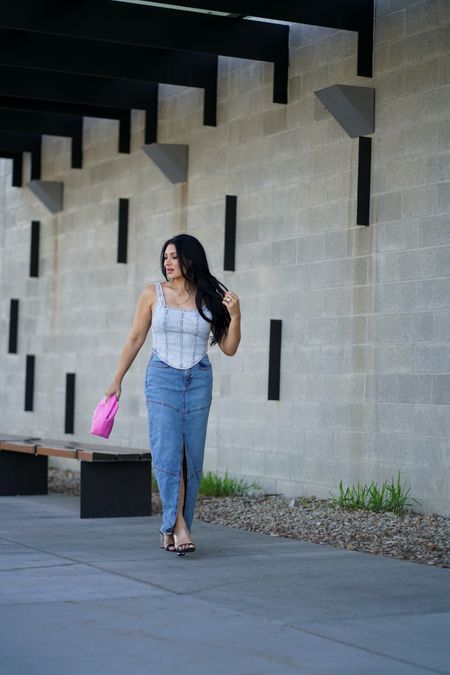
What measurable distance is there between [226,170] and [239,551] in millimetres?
5014

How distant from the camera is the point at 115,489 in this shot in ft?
30.0

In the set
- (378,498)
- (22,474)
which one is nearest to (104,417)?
(378,498)

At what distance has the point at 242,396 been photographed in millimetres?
11227

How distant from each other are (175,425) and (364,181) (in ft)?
10.9

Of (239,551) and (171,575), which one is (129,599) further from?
(239,551)

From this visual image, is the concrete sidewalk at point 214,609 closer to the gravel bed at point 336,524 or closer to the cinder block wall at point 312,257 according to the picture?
A: the gravel bed at point 336,524

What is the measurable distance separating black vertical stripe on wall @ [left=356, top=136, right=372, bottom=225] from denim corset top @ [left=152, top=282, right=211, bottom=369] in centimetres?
284

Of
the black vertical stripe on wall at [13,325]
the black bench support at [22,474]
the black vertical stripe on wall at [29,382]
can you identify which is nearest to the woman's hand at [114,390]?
the black bench support at [22,474]

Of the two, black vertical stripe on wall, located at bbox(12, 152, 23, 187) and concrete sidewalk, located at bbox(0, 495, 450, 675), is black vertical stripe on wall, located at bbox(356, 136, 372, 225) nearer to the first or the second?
concrete sidewalk, located at bbox(0, 495, 450, 675)

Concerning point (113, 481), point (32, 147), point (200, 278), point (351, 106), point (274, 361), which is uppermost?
point (32, 147)

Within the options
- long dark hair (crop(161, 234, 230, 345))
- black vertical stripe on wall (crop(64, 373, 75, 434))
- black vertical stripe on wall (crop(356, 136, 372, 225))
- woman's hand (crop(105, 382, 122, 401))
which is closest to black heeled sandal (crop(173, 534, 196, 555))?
woman's hand (crop(105, 382, 122, 401))

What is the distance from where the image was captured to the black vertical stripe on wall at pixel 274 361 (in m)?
10.6

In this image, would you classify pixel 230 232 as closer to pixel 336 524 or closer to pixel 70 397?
pixel 336 524

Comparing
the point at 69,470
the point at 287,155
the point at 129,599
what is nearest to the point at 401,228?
the point at 287,155
